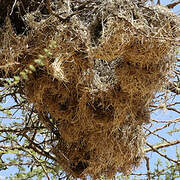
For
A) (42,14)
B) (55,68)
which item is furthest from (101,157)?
(42,14)

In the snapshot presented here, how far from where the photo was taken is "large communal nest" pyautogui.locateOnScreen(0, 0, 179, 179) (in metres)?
1.83

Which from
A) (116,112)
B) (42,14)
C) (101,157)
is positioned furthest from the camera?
(101,157)

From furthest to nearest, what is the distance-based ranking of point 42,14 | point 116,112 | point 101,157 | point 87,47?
point 101,157 < point 116,112 < point 42,14 < point 87,47

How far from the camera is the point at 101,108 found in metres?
2.14

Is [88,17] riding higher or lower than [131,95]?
higher

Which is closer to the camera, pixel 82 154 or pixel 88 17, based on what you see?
pixel 88 17

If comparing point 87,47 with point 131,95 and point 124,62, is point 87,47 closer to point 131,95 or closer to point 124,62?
point 124,62

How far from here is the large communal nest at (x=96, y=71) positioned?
72.0 inches

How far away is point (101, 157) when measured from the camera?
226cm

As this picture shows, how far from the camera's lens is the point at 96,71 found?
81.7 inches

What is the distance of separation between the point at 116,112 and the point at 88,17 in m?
0.49

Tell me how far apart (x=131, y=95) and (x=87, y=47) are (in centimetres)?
37

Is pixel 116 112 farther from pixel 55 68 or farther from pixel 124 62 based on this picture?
pixel 55 68

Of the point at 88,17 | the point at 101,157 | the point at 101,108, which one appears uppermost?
the point at 88,17
